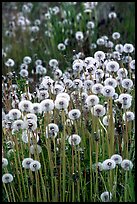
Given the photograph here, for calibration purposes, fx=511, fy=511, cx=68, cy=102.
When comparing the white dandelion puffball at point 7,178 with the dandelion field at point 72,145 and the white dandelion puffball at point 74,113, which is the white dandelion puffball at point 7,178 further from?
the white dandelion puffball at point 74,113

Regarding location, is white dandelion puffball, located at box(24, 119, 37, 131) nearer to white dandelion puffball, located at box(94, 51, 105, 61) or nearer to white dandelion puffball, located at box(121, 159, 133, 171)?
white dandelion puffball, located at box(121, 159, 133, 171)

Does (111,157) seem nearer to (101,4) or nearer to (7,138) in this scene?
(7,138)

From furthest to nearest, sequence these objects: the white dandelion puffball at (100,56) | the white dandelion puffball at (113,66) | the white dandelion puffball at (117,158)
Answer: the white dandelion puffball at (100,56) → the white dandelion puffball at (113,66) → the white dandelion puffball at (117,158)

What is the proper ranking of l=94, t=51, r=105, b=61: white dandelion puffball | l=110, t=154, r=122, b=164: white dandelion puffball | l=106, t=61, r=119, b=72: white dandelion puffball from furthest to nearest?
l=94, t=51, r=105, b=61: white dandelion puffball, l=106, t=61, r=119, b=72: white dandelion puffball, l=110, t=154, r=122, b=164: white dandelion puffball

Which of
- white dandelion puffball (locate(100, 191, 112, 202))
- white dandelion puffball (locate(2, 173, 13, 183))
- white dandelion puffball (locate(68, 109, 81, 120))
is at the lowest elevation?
white dandelion puffball (locate(100, 191, 112, 202))

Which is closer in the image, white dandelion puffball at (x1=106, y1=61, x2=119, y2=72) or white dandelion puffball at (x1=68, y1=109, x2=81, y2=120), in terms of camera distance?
white dandelion puffball at (x1=68, y1=109, x2=81, y2=120)

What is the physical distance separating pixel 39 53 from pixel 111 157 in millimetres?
3640

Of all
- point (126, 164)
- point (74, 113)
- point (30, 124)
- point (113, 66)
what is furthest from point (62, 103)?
point (113, 66)

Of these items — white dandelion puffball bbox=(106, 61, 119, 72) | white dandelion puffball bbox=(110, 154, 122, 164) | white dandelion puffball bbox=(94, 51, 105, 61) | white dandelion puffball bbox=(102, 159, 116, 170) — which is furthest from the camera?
white dandelion puffball bbox=(94, 51, 105, 61)

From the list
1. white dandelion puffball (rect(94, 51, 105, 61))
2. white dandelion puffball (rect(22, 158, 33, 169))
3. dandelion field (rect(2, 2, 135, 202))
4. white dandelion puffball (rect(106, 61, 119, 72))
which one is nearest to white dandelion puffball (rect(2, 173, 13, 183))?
dandelion field (rect(2, 2, 135, 202))

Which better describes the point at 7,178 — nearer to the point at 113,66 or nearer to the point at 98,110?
the point at 98,110

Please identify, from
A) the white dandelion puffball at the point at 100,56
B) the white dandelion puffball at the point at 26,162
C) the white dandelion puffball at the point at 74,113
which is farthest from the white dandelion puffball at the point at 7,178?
the white dandelion puffball at the point at 100,56

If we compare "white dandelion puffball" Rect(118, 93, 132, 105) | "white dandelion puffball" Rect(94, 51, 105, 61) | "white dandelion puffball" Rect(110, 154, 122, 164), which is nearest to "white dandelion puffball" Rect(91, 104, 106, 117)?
"white dandelion puffball" Rect(118, 93, 132, 105)

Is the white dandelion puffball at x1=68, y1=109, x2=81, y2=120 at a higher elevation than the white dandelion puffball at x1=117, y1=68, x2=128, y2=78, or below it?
below
